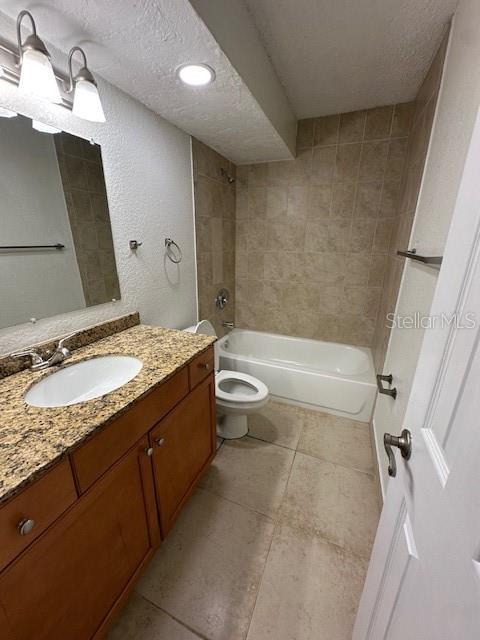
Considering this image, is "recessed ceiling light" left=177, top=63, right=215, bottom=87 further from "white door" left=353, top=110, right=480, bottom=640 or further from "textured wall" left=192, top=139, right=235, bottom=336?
"white door" left=353, top=110, right=480, bottom=640

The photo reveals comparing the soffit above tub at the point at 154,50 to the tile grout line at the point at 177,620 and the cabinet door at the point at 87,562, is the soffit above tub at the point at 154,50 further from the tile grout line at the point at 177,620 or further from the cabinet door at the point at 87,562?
the tile grout line at the point at 177,620

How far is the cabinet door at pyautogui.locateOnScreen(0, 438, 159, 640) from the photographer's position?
2.02 ft

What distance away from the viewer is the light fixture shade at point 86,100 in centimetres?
101

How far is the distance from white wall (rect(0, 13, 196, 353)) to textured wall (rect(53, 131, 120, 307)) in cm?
4

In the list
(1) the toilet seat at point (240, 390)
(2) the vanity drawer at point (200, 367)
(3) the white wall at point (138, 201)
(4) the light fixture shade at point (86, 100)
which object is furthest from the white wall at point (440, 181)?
(3) the white wall at point (138, 201)

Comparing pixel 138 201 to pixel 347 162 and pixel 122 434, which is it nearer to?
pixel 122 434

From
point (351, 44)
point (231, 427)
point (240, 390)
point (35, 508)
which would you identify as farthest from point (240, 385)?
point (351, 44)

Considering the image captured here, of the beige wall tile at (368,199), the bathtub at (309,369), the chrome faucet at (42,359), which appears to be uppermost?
the beige wall tile at (368,199)

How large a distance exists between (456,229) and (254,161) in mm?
2276

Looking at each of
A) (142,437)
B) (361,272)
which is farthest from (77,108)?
(361,272)

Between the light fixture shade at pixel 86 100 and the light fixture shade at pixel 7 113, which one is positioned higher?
the light fixture shade at pixel 86 100

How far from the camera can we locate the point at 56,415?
2.51 feet

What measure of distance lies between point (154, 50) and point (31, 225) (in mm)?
829

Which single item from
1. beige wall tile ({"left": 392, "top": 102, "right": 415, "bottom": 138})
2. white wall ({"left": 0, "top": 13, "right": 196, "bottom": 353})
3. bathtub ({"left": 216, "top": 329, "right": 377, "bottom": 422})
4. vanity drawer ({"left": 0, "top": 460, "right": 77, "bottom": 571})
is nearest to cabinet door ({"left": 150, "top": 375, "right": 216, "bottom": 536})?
vanity drawer ({"left": 0, "top": 460, "right": 77, "bottom": 571})
